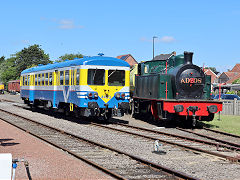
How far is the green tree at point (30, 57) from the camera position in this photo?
3698 inches

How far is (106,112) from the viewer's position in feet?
56.7

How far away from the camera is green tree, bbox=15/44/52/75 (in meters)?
93.9

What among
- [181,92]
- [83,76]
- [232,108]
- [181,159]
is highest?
[83,76]

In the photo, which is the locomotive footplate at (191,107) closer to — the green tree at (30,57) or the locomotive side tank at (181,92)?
the locomotive side tank at (181,92)

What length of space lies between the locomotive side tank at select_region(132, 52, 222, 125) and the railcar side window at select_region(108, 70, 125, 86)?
53.9 inches

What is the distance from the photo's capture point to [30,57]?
94688mm

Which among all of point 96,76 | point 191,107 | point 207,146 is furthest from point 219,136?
point 96,76

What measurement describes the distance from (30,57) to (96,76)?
81.5 meters

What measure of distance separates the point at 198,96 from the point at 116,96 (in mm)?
3876

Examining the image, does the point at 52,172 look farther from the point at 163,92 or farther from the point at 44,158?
the point at 163,92

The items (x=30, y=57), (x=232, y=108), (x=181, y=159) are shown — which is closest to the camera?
(x=181, y=159)

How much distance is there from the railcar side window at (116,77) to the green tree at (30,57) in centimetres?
7909

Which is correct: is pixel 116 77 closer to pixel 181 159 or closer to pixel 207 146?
pixel 207 146

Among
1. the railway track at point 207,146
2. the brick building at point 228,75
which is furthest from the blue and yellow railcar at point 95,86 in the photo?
the brick building at point 228,75
